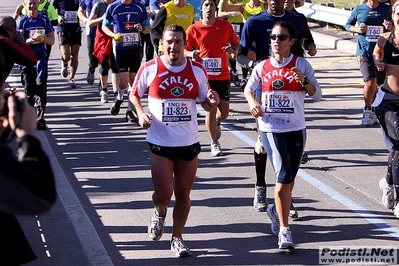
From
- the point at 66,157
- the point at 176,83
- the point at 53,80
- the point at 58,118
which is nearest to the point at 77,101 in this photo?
the point at 58,118

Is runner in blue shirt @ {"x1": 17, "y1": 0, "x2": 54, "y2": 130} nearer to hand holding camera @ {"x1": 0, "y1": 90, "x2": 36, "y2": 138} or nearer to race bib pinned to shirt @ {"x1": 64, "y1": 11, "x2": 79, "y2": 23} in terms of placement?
race bib pinned to shirt @ {"x1": 64, "y1": 11, "x2": 79, "y2": 23}

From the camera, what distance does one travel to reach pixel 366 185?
888cm

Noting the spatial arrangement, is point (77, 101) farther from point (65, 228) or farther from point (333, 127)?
point (65, 228)

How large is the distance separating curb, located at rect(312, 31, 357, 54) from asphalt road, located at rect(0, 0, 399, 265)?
5.71 metres

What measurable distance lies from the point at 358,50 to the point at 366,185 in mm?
3782

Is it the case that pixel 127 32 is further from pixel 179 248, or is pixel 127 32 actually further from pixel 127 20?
pixel 179 248

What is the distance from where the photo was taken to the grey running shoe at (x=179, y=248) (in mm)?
6711

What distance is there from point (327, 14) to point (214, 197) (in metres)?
13.3

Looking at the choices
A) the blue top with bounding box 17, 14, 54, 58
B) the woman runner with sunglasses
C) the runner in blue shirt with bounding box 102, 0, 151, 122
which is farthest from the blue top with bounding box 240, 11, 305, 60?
the blue top with bounding box 17, 14, 54, 58

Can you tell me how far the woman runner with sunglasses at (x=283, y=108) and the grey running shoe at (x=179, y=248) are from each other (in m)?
0.79

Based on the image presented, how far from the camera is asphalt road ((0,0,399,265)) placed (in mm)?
6934

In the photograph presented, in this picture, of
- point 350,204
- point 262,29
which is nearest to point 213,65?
point 262,29

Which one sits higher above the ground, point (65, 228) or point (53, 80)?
point (65, 228)

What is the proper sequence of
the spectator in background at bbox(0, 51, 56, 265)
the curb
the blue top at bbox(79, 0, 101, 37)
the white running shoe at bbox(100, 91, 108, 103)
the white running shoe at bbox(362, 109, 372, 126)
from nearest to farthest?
1. the spectator in background at bbox(0, 51, 56, 265)
2. the white running shoe at bbox(362, 109, 372, 126)
3. the white running shoe at bbox(100, 91, 108, 103)
4. the blue top at bbox(79, 0, 101, 37)
5. the curb
